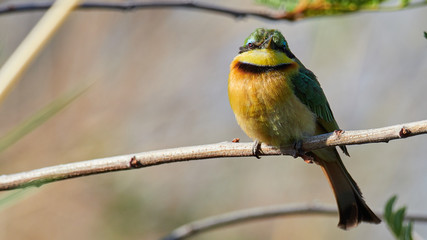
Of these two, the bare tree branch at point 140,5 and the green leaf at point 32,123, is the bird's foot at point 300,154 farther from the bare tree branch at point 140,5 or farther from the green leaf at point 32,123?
the green leaf at point 32,123

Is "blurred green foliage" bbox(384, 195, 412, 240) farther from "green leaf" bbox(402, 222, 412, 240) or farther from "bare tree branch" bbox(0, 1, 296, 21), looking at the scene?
"bare tree branch" bbox(0, 1, 296, 21)

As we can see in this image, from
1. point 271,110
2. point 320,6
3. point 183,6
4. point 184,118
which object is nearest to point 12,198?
point 183,6

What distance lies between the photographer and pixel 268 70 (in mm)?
2338

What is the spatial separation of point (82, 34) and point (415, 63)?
2.81 meters

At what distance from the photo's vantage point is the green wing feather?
2.36 meters

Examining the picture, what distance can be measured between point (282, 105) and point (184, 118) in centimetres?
245

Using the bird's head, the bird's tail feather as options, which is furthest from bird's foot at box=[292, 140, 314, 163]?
the bird's head

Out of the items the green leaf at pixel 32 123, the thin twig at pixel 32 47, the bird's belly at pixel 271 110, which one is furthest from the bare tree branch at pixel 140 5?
the green leaf at pixel 32 123

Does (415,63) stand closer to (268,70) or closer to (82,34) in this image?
(268,70)

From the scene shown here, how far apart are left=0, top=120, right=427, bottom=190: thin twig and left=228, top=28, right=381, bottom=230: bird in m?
0.43

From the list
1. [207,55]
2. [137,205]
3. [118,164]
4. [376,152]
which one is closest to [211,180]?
[137,205]

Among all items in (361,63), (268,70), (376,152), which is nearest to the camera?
(268,70)

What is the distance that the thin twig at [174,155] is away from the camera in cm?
136

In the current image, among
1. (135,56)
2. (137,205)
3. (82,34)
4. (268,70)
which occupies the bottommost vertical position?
(137,205)
